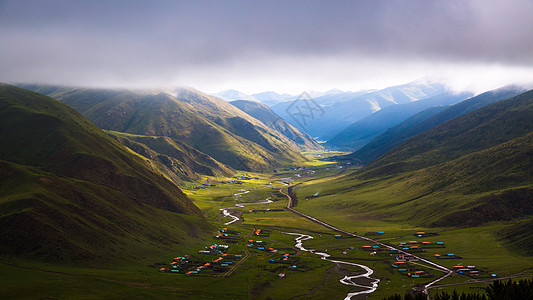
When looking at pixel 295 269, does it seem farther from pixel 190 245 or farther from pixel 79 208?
pixel 79 208

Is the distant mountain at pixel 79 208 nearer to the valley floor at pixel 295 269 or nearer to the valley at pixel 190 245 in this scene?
the valley at pixel 190 245

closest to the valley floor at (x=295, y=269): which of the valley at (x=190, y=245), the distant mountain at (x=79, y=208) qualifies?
the valley at (x=190, y=245)

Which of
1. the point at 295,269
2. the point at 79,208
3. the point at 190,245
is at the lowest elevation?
the point at 295,269

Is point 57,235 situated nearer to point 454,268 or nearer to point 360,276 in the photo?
point 360,276

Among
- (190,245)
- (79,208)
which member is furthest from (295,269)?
(79,208)

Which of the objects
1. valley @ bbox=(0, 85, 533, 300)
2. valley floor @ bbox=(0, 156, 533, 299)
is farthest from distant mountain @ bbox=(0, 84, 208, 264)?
valley floor @ bbox=(0, 156, 533, 299)

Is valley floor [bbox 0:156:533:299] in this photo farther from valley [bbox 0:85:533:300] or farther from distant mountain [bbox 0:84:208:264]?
distant mountain [bbox 0:84:208:264]

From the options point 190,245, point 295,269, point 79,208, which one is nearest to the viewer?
point 295,269

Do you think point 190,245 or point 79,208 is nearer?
point 79,208
